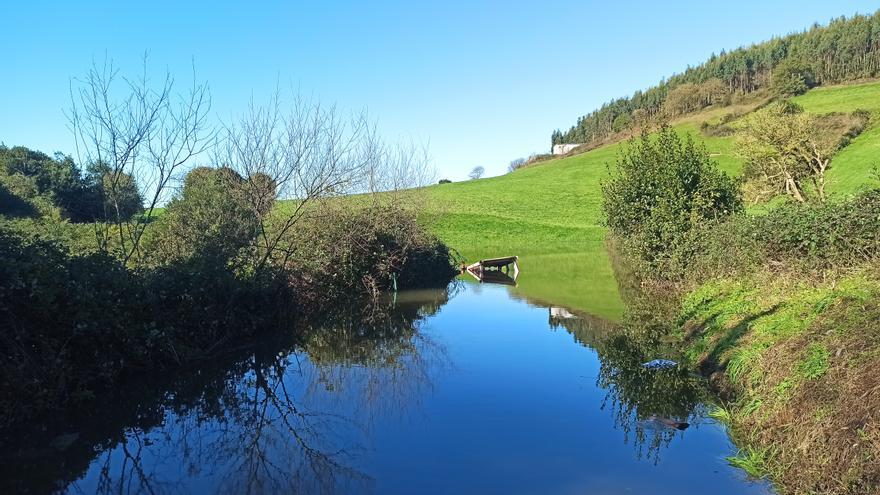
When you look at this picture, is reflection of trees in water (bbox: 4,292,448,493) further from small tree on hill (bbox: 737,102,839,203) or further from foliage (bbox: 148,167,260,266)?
small tree on hill (bbox: 737,102,839,203)

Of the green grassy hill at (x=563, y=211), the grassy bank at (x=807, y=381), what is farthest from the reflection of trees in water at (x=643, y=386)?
the green grassy hill at (x=563, y=211)

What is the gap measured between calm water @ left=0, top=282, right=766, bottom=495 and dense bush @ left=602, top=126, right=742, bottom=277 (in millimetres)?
5869

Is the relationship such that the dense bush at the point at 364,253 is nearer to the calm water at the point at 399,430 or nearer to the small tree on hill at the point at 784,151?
the calm water at the point at 399,430

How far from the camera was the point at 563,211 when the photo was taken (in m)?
53.4

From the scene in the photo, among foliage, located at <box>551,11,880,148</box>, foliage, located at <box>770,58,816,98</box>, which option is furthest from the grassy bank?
foliage, located at <box>770,58,816,98</box>

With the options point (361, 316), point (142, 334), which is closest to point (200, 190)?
point (361, 316)

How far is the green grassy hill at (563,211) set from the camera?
22956 mm

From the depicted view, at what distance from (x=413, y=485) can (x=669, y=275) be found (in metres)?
12.6

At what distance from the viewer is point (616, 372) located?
9.68m

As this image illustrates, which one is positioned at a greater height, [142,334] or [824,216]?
[824,216]

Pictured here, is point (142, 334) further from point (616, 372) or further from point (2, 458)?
point (616, 372)

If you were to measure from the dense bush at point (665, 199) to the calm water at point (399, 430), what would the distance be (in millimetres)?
5869

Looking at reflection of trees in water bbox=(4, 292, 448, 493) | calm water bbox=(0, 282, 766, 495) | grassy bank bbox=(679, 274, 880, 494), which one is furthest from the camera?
reflection of trees in water bbox=(4, 292, 448, 493)

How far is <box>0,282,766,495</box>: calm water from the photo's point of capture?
5891mm
